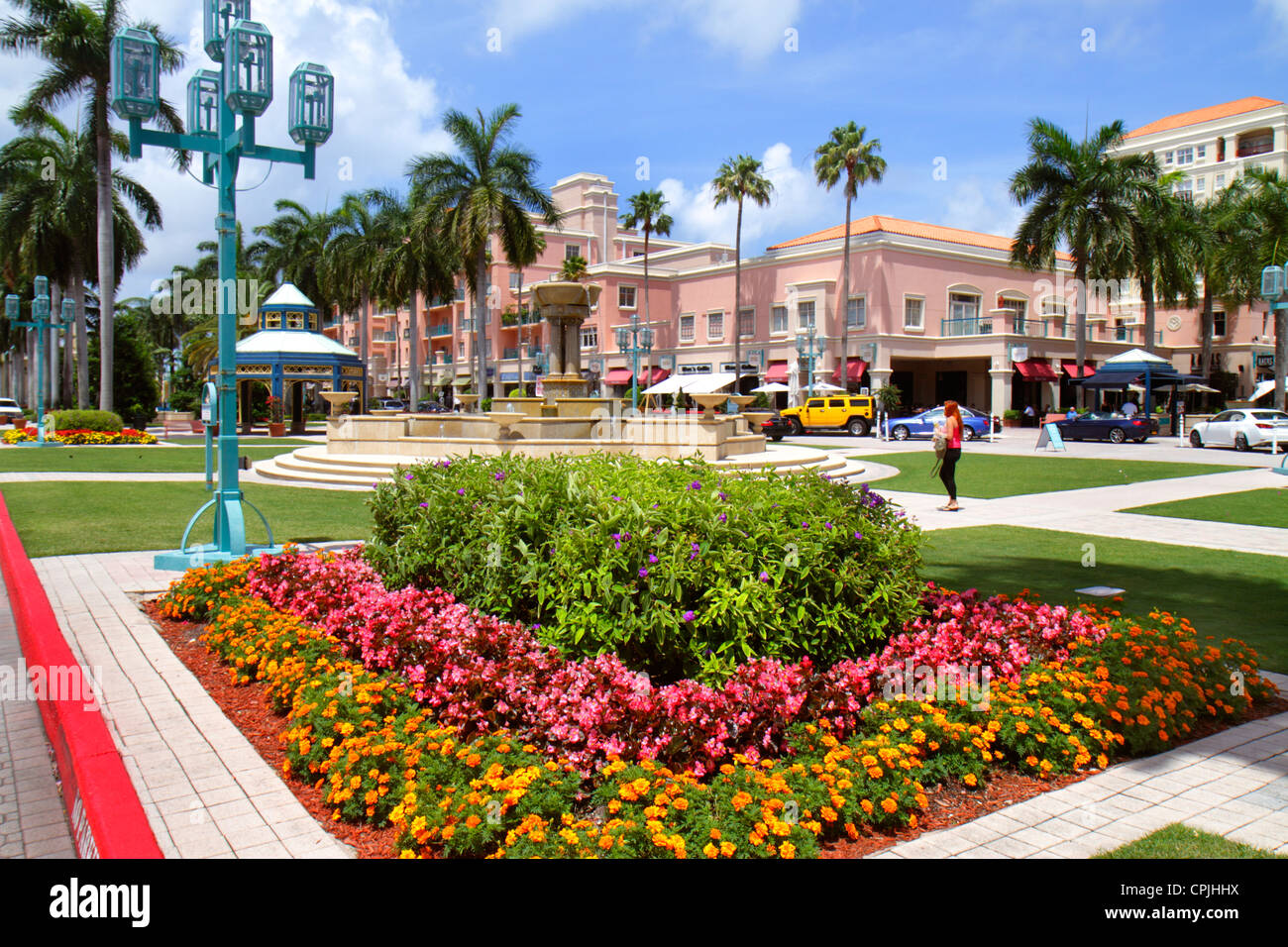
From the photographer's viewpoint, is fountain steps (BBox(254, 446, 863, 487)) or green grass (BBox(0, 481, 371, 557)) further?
fountain steps (BBox(254, 446, 863, 487))

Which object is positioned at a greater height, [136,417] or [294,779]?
[136,417]

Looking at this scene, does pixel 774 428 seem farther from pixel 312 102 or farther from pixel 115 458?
pixel 312 102

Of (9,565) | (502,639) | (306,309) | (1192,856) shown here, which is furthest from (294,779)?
(306,309)

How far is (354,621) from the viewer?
6.16 m

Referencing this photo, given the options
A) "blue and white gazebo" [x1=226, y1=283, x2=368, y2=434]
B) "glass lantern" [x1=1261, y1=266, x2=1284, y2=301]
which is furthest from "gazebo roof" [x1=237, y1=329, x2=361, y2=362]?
"glass lantern" [x1=1261, y1=266, x2=1284, y2=301]

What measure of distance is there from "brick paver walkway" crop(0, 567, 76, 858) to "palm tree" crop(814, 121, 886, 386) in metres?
45.8

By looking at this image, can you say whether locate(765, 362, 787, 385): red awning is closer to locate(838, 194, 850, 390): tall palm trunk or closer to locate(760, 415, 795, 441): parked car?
locate(838, 194, 850, 390): tall palm trunk

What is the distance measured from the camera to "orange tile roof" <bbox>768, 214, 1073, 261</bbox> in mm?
51531

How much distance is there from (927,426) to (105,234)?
33.7 meters

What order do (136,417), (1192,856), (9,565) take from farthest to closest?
1. (136,417)
2. (9,565)
3. (1192,856)

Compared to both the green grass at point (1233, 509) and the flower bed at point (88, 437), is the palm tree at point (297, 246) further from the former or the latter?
the green grass at point (1233, 509)
